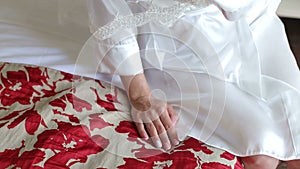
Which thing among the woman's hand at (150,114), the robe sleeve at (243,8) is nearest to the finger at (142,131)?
the woman's hand at (150,114)

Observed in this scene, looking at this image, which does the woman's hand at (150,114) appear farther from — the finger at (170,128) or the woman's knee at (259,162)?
the woman's knee at (259,162)

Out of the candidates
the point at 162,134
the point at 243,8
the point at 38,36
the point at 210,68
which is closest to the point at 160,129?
the point at 162,134

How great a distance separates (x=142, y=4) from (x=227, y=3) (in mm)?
187

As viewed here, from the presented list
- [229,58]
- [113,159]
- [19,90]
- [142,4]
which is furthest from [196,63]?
[19,90]

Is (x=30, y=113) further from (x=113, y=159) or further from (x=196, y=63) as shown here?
(x=196, y=63)

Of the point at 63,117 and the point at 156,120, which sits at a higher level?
the point at 63,117

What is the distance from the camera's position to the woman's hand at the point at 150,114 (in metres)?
1.13

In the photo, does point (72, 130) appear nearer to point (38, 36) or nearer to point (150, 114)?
point (150, 114)

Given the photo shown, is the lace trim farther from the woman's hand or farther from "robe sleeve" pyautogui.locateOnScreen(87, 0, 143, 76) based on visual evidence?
the woman's hand

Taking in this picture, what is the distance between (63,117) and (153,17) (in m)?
0.29

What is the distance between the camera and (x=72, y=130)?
1.10 metres

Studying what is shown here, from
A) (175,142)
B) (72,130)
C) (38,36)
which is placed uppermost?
(38,36)

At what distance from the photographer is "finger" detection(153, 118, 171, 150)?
1.11 meters

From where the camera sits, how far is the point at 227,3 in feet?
3.40
